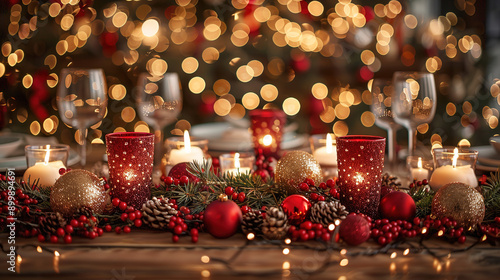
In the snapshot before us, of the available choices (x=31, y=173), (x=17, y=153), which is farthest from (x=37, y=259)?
(x=17, y=153)

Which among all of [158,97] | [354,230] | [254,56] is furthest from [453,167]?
[254,56]

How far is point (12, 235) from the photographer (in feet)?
2.17

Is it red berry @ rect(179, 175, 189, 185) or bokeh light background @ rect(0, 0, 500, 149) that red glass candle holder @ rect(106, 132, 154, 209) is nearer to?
red berry @ rect(179, 175, 189, 185)

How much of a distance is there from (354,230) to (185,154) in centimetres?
49

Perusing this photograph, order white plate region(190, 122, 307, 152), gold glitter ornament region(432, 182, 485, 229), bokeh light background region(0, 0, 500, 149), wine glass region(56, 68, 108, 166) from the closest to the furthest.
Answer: gold glitter ornament region(432, 182, 485, 229), wine glass region(56, 68, 108, 166), white plate region(190, 122, 307, 152), bokeh light background region(0, 0, 500, 149)

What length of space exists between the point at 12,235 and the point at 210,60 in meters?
2.26

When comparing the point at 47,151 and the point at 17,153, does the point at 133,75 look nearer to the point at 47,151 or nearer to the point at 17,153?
the point at 17,153

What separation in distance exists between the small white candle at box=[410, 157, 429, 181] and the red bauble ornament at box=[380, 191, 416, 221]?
28 cm

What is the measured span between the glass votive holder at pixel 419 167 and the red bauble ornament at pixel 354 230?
0.40 metres

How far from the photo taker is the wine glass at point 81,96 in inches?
39.3

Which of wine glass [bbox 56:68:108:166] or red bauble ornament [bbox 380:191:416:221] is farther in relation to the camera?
wine glass [bbox 56:68:108:166]

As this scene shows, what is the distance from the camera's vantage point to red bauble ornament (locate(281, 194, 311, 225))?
70 centimetres

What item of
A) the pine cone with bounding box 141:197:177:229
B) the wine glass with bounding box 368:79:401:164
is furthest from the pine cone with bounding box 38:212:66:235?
the wine glass with bounding box 368:79:401:164

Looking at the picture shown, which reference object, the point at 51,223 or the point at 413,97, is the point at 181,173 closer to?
the point at 51,223
